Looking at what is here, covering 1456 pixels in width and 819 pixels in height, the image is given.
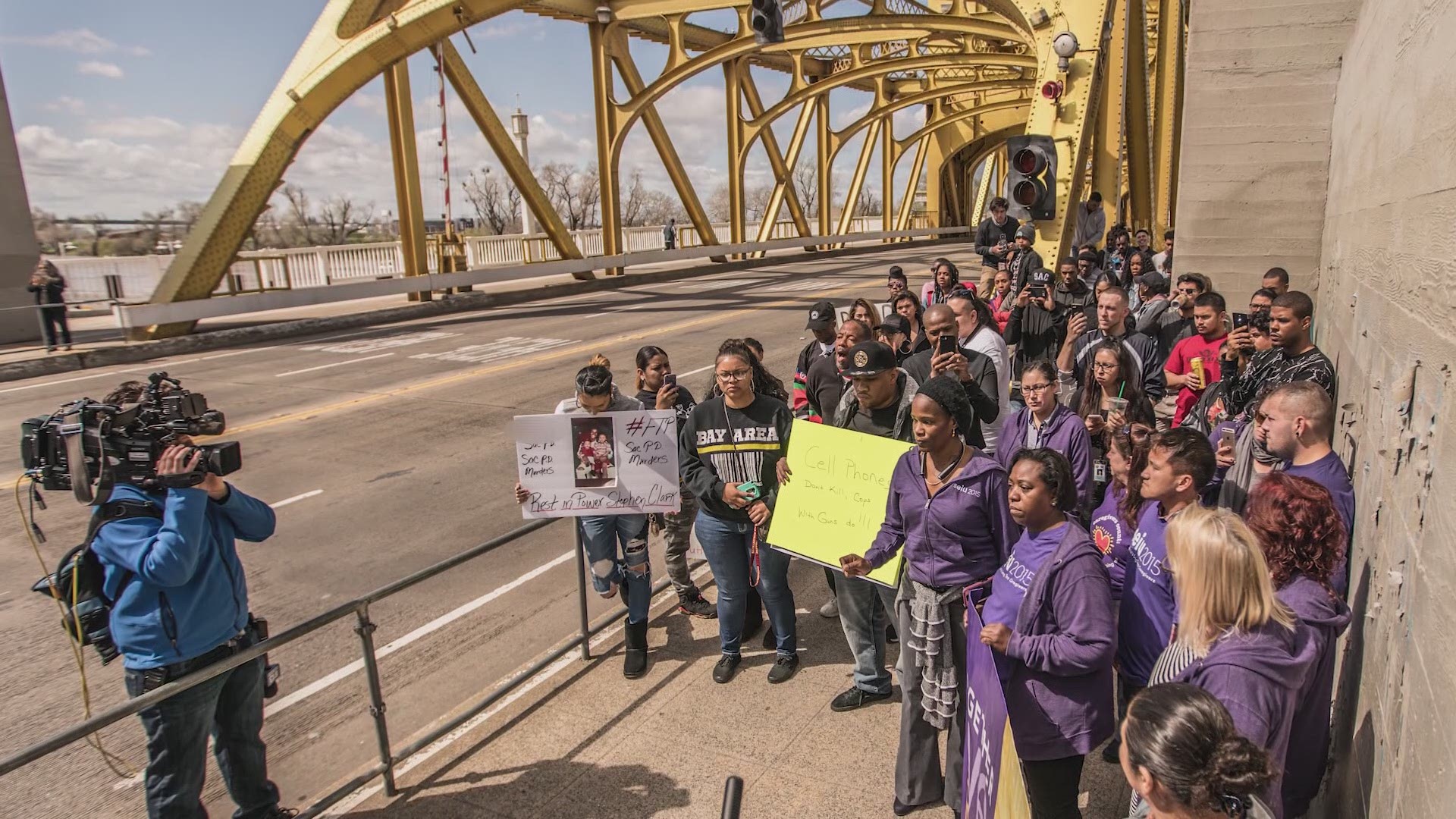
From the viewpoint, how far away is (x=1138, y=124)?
17.4 m

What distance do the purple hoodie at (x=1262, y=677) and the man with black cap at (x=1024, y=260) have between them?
734 cm

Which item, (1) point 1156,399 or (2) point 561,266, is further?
(2) point 561,266

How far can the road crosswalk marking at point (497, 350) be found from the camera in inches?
626

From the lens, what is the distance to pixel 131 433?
3.21 m

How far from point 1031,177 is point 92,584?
24.3ft

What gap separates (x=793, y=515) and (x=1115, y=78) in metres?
12.8

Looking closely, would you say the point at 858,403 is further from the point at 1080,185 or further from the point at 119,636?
the point at 1080,185

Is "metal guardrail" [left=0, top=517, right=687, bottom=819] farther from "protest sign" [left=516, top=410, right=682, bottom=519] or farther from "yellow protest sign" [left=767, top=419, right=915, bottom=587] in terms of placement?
"yellow protest sign" [left=767, top=419, right=915, bottom=587]

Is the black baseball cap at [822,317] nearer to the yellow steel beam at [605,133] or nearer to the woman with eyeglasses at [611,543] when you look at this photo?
the woman with eyeglasses at [611,543]

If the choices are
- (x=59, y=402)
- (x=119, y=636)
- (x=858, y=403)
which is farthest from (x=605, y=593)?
(x=59, y=402)

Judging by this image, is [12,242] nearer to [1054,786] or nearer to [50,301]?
[50,301]

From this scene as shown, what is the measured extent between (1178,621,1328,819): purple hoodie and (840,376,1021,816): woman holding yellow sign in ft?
3.12

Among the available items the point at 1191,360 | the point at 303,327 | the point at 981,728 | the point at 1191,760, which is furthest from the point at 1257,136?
the point at 303,327

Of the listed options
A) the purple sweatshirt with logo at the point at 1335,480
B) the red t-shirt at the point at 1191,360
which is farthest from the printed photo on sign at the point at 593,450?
the red t-shirt at the point at 1191,360
